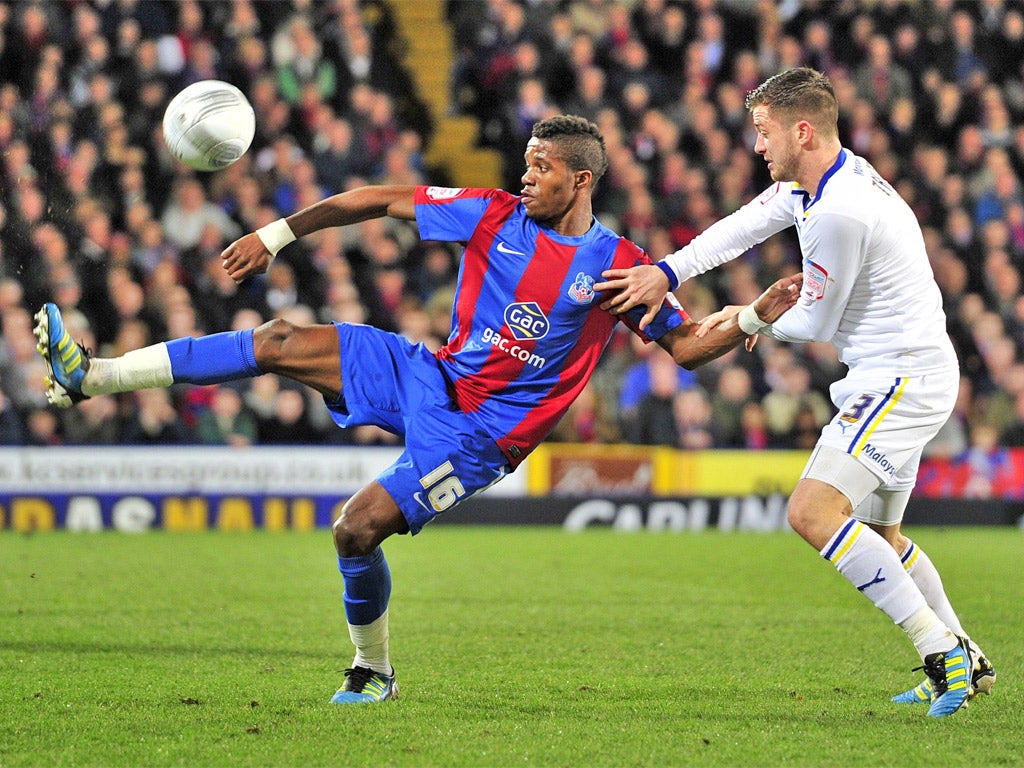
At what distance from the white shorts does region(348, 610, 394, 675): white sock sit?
6.20 feet

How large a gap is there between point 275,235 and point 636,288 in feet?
5.04

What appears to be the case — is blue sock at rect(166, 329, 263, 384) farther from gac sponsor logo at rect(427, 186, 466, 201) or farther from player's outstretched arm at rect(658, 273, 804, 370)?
player's outstretched arm at rect(658, 273, 804, 370)

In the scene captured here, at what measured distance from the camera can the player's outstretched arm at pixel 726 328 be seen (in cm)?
593

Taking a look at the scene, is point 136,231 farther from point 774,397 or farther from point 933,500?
point 933,500

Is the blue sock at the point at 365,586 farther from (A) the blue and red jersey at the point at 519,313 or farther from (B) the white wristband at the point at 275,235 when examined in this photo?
(B) the white wristband at the point at 275,235

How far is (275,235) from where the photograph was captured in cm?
595

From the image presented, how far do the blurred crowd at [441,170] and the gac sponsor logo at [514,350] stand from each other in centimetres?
602

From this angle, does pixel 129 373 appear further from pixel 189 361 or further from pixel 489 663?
pixel 489 663

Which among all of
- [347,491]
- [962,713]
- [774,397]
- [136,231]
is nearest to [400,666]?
[962,713]

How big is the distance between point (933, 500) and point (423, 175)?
7151 mm

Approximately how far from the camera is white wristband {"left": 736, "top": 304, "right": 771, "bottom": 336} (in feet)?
19.5

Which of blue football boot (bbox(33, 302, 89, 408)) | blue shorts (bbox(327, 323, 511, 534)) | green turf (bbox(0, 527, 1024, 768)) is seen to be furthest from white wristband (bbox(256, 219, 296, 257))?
green turf (bbox(0, 527, 1024, 768))

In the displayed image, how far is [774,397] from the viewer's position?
16000 mm

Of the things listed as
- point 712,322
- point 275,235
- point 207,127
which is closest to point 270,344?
point 275,235
